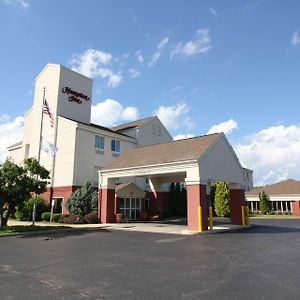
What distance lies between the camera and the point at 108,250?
13.0m

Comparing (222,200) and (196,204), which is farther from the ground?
(222,200)

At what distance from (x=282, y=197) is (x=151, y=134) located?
2429cm

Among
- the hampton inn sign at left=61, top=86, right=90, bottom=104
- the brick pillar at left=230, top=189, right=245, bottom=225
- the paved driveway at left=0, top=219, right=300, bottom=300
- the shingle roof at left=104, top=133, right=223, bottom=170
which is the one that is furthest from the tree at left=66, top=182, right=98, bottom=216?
the paved driveway at left=0, top=219, right=300, bottom=300

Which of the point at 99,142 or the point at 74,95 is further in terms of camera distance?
the point at 74,95

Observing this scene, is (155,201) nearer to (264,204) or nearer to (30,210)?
(30,210)

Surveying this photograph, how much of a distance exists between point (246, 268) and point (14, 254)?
27.3ft

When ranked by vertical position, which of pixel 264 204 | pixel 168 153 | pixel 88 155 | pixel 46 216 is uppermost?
pixel 88 155

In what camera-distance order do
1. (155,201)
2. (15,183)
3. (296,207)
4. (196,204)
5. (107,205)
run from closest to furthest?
(196,204) < (15,183) < (107,205) < (155,201) < (296,207)

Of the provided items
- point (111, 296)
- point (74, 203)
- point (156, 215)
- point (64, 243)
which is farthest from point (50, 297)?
point (156, 215)

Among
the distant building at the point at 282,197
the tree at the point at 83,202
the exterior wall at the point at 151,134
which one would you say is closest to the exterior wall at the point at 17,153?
the tree at the point at 83,202

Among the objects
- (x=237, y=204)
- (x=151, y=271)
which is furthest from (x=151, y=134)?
(x=151, y=271)

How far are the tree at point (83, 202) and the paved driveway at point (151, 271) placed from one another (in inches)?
593

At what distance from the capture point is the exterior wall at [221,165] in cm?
2144

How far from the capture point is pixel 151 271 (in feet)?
29.6
